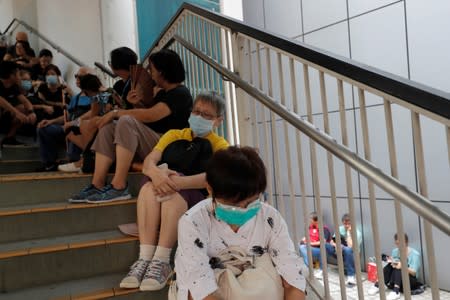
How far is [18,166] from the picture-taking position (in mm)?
2771

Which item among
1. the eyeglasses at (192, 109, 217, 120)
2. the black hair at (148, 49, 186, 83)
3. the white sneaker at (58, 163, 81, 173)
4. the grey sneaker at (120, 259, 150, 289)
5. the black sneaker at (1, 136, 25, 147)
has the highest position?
the black hair at (148, 49, 186, 83)

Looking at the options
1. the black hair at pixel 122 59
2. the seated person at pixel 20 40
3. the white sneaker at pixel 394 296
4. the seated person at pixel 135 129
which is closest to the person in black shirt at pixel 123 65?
the black hair at pixel 122 59

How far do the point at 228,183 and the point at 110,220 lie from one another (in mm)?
1085

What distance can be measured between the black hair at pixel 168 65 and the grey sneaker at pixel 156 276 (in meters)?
1.05

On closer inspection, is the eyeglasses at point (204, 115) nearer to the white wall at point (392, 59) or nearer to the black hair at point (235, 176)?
the black hair at point (235, 176)

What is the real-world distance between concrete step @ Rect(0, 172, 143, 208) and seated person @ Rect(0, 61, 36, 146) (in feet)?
4.31

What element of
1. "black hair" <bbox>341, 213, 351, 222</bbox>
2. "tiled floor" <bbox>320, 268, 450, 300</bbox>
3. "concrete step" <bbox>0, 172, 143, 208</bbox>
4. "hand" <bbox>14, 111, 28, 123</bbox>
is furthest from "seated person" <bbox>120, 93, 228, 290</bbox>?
"black hair" <bbox>341, 213, 351, 222</bbox>

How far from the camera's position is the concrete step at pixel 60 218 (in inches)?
67.1

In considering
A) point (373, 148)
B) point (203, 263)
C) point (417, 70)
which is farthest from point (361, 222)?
point (203, 263)

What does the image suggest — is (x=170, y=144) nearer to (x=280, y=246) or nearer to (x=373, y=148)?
(x=280, y=246)

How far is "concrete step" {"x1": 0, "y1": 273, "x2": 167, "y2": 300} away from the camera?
141 cm

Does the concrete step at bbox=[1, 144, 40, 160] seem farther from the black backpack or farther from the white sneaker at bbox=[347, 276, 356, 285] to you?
the white sneaker at bbox=[347, 276, 356, 285]

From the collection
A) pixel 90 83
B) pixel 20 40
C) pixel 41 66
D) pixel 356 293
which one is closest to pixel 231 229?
pixel 90 83

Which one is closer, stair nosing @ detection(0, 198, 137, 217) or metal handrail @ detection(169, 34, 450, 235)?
metal handrail @ detection(169, 34, 450, 235)
